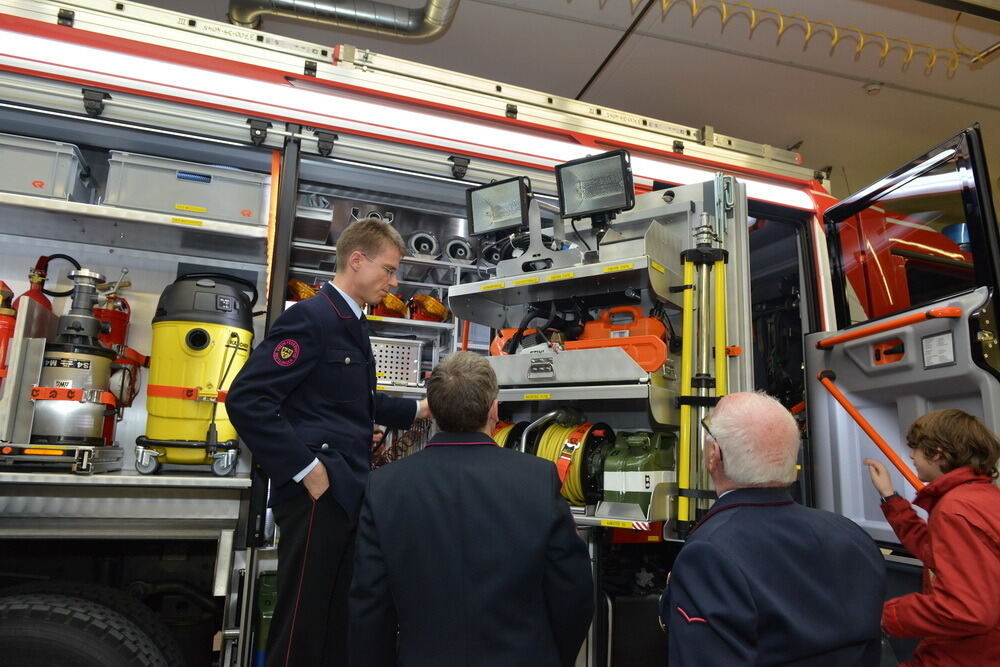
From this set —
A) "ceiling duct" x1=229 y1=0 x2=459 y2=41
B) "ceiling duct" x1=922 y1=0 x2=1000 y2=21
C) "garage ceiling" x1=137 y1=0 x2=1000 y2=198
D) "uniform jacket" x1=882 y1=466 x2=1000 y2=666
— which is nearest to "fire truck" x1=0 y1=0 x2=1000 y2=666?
"uniform jacket" x1=882 y1=466 x2=1000 y2=666

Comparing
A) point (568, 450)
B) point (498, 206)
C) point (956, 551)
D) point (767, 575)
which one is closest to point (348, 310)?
point (498, 206)

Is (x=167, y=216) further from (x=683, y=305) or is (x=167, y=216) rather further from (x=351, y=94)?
(x=683, y=305)

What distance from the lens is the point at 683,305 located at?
3270 mm

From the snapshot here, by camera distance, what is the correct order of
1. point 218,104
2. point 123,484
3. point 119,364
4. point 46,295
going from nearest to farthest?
1. point 123,484
2. point 218,104
3. point 119,364
4. point 46,295

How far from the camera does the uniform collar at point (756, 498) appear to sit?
1717 millimetres

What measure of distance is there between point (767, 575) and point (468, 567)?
794mm

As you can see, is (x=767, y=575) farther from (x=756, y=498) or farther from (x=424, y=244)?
(x=424, y=244)

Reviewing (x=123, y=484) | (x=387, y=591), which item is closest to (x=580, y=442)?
(x=387, y=591)

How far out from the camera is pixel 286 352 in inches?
102

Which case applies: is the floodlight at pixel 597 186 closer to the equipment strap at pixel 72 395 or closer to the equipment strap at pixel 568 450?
the equipment strap at pixel 568 450

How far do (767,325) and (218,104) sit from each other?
3.98m

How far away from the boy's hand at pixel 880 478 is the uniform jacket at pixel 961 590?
608 mm

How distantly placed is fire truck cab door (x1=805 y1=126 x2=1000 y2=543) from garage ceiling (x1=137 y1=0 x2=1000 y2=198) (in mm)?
2014

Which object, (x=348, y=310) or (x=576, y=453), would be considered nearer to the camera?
(x=348, y=310)
